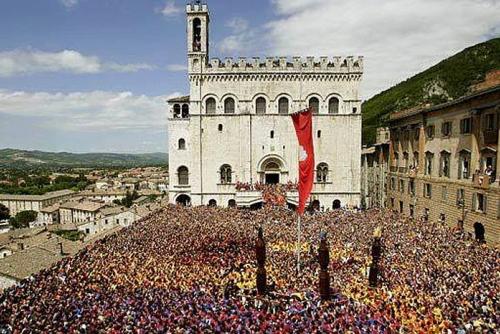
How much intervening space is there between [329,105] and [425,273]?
2487cm

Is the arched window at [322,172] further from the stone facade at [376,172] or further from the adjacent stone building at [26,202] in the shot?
the adjacent stone building at [26,202]

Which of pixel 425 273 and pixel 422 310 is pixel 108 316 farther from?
pixel 425 273

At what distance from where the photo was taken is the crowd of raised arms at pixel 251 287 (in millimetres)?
11789

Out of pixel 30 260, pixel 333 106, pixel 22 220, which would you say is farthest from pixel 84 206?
pixel 333 106

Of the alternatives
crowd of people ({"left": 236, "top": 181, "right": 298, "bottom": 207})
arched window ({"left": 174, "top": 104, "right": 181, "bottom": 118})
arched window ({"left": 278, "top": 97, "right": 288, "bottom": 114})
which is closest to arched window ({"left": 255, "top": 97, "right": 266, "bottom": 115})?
arched window ({"left": 278, "top": 97, "right": 288, "bottom": 114})

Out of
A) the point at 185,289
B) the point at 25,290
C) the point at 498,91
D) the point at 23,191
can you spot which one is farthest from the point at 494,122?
the point at 23,191

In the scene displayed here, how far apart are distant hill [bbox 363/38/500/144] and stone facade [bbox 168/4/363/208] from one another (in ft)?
158

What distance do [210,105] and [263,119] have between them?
5.57 meters

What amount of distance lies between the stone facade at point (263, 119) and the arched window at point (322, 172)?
10cm

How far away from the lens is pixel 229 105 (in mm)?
38938

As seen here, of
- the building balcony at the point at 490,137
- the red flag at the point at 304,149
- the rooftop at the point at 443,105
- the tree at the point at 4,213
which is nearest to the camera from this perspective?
the red flag at the point at 304,149

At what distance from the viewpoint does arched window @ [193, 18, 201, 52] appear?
3838 centimetres

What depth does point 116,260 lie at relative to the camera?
61.5 feet

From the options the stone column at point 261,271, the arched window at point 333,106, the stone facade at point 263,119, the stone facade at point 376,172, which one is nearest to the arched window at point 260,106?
the stone facade at point 263,119
